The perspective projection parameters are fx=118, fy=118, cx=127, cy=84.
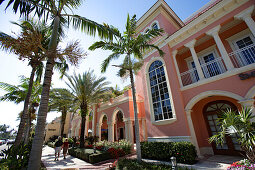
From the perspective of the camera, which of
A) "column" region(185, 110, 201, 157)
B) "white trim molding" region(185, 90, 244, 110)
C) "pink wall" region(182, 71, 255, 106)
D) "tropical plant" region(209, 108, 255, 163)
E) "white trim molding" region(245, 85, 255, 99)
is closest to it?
"tropical plant" region(209, 108, 255, 163)

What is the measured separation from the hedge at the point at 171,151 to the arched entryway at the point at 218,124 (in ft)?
8.34

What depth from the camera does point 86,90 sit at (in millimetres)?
12812

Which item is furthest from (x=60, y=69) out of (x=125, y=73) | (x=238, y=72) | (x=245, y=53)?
(x=245, y=53)

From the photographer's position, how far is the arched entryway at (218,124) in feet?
24.4

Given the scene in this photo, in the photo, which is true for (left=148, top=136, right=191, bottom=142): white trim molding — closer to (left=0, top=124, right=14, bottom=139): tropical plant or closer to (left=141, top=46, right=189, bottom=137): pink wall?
(left=141, top=46, right=189, bottom=137): pink wall

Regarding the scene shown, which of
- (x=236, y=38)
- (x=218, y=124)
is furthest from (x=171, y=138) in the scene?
(x=236, y=38)

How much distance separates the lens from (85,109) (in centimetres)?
1265

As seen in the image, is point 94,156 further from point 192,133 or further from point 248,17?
point 248,17

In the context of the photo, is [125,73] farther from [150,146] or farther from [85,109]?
[85,109]

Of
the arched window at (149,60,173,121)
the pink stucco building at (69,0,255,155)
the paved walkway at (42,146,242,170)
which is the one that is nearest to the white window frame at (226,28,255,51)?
the pink stucco building at (69,0,255,155)

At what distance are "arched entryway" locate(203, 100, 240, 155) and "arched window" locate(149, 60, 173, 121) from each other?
2828 mm

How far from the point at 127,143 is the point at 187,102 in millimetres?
6282

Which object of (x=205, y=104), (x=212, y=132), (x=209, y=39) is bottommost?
(x=212, y=132)

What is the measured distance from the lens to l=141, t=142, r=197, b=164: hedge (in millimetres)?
6559
